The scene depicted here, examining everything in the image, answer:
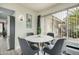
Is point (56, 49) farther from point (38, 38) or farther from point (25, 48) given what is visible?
point (25, 48)

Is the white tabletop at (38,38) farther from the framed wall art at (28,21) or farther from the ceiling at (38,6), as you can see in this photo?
the ceiling at (38,6)

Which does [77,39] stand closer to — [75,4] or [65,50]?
[65,50]

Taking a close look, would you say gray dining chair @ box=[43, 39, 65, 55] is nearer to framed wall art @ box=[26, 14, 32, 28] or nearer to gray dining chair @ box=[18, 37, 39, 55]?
gray dining chair @ box=[18, 37, 39, 55]

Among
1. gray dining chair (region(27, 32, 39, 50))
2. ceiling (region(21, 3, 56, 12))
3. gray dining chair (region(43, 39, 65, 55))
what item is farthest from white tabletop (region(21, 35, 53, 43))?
ceiling (region(21, 3, 56, 12))

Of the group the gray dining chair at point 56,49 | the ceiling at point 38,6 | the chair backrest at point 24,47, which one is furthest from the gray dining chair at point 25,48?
→ the ceiling at point 38,6

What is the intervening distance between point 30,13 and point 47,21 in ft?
1.59

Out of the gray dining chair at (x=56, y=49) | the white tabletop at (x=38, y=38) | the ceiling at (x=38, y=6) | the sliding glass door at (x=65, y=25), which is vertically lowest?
the gray dining chair at (x=56, y=49)

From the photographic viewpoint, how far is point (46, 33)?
2.46 metres

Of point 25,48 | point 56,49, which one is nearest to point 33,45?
point 25,48

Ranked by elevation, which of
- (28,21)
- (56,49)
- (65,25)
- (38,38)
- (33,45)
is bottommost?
(56,49)

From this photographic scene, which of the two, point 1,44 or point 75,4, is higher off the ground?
point 75,4

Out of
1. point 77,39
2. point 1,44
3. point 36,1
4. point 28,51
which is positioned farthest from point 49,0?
point 1,44

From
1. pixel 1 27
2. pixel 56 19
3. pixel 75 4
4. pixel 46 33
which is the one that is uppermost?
pixel 75 4

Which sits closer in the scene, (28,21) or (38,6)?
(38,6)
